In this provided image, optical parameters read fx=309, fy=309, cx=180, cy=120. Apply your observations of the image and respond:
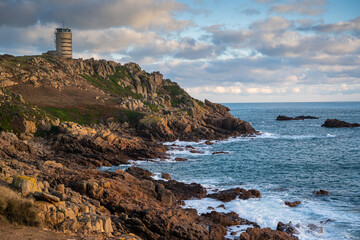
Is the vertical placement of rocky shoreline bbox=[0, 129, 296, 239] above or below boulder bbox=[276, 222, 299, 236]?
above

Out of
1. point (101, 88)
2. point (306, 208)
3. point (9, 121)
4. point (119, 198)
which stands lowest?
point (306, 208)

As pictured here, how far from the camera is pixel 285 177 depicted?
47.9 m

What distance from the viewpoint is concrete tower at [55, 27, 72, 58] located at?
13400 centimetres

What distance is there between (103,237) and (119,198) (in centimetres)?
826

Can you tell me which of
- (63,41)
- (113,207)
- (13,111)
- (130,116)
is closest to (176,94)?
(63,41)

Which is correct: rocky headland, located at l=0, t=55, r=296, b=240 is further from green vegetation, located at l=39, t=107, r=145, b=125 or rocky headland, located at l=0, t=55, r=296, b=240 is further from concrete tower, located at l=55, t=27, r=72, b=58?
concrete tower, located at l=55, t=27, r=72, b=58

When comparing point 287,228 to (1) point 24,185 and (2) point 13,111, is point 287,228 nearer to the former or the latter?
(1) point 24,185

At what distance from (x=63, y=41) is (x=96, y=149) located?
92.9 metres

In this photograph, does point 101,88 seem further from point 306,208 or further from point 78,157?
point 306,208

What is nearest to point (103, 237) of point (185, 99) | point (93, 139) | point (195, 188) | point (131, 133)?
point (195, 188)

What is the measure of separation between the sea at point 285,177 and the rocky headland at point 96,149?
2.85 meters

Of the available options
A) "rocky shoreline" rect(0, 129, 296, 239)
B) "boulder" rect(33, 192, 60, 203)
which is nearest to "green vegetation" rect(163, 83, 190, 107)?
"rocky shoreline" rect(0, 129, 296, 239)

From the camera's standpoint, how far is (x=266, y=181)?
149 ft

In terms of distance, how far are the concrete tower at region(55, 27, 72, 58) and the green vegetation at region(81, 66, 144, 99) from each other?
17.1 m
